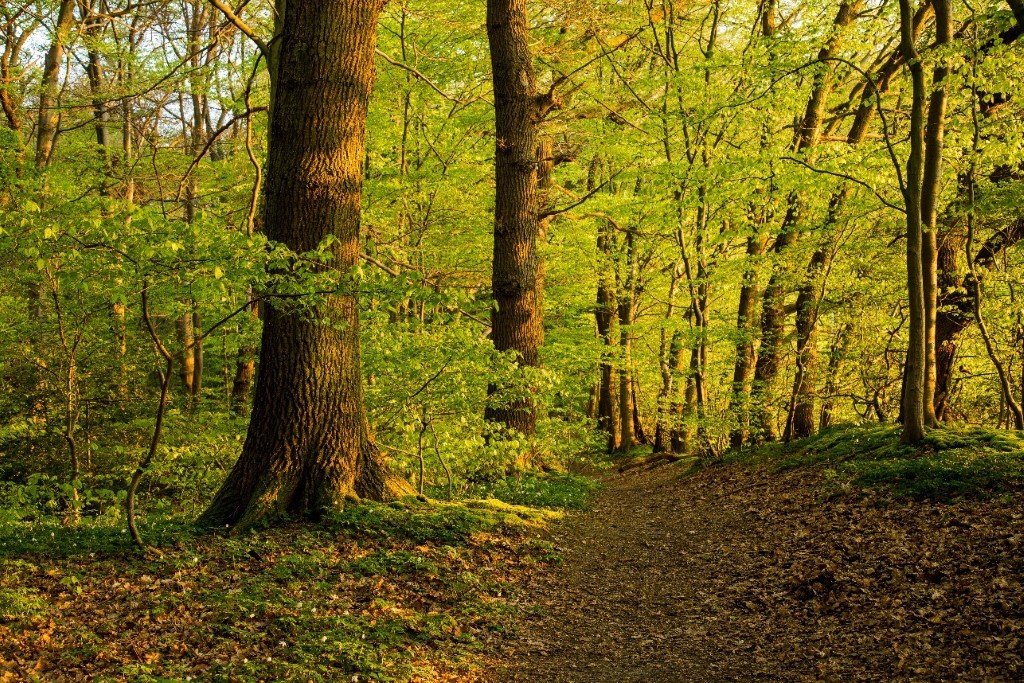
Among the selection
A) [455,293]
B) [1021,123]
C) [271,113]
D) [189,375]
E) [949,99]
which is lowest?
[189,375]

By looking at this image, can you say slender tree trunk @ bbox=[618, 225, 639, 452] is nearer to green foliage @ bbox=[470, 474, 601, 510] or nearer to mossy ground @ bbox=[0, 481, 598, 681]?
green foliage @ bbox=[470, 474, 601, 510]

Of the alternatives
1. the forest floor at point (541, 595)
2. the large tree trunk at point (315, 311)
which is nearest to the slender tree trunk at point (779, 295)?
the forest floor at point (541, 595)

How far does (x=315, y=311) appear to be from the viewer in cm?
632

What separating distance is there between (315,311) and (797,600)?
4908 millimetres

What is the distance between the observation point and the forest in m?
4.54

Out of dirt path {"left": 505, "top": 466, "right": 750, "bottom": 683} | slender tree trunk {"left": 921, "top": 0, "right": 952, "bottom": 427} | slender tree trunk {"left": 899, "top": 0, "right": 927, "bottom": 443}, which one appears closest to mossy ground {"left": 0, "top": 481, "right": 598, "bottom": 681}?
dirt path {"left": 505, "top": 466, "right": 750, "bottom": 683}

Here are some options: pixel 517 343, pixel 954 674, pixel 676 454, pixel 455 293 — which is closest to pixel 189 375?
pixel 517 343

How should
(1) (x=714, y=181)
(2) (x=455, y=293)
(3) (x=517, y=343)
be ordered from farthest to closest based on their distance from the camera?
(1) (x=714, y=181), (3) (x=517, y=343), (2) (x=455, y=293)

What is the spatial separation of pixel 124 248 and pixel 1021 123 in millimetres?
9532

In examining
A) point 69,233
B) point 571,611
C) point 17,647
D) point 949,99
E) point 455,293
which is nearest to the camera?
point 17,647

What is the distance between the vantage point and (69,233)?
Answer: 152 inches

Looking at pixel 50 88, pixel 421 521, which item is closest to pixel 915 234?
pixel 421 521

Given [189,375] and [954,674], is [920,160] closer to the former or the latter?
[954,674]

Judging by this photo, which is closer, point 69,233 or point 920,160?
point 69,233
